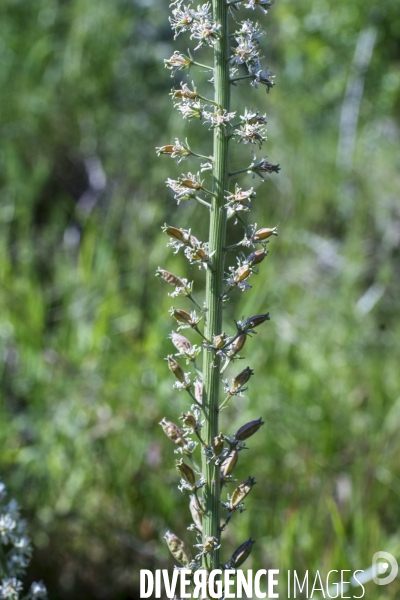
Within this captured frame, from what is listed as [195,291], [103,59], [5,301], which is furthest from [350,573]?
[103,59]

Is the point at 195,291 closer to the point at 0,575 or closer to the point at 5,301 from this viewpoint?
the point at 5,301

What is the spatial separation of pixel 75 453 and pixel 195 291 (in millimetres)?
2412

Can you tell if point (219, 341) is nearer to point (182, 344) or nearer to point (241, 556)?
point (182, 344)

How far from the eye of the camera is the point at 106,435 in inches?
129

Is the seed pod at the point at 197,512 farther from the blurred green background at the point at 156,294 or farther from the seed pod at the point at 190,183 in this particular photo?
the blurred green background at the point at 156,294

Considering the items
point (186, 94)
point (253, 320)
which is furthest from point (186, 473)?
point (186, 94)

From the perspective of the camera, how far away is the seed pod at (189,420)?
1.08 metres

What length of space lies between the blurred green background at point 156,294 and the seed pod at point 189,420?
136 centimetres

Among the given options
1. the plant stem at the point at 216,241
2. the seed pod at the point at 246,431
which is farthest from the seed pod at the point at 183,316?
the seed pod at the point at 246,431

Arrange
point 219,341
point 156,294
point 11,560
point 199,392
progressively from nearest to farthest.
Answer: point 219,341
point 199,392
point 11,560
point 156,294

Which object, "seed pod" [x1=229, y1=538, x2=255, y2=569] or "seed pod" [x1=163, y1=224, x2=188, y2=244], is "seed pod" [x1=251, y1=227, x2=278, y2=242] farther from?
"seed pod" [x1=229, y1=538, x2=255, y2=569]

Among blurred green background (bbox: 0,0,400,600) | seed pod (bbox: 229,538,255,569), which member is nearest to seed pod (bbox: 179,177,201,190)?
seed pod (bbox: 229,538,255,569)

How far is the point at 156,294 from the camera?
470 centimetres

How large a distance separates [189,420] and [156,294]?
3.64 metres
